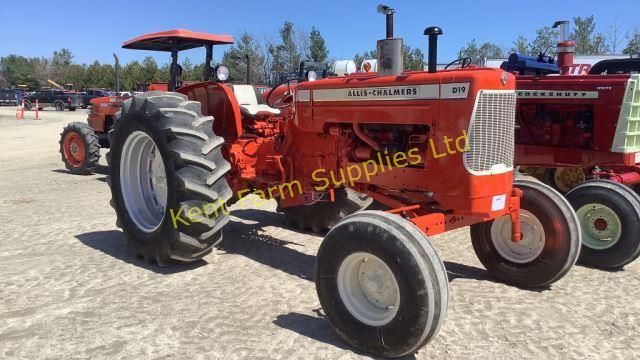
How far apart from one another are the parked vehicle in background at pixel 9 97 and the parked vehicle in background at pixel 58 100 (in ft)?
24.1

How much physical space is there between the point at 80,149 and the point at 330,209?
6733 millimetres

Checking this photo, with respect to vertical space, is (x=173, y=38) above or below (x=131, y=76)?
below

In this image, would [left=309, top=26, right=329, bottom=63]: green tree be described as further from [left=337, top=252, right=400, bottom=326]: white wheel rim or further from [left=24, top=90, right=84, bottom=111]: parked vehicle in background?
[left=337, top=252, right=400, bottom=326]: white wheel rim

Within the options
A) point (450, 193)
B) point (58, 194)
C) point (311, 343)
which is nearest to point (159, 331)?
point (311, 343)

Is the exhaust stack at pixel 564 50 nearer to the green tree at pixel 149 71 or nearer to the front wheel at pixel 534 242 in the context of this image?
the front wheel at pixel 534 242

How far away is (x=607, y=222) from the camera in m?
4.84

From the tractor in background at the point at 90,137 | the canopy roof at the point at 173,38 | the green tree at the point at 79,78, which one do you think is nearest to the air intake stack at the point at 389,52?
the canopy roof at the point at 173,38

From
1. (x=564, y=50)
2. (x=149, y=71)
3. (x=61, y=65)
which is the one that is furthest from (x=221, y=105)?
(x=61, y=65)

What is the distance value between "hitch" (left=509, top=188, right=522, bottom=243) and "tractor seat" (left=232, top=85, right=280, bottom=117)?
259 cm

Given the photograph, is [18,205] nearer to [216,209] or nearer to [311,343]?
[216,209]

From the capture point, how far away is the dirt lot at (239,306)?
10.2 feet

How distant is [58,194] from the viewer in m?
8.08

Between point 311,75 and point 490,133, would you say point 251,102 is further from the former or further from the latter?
point 490,133

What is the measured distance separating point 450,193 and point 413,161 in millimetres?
413
